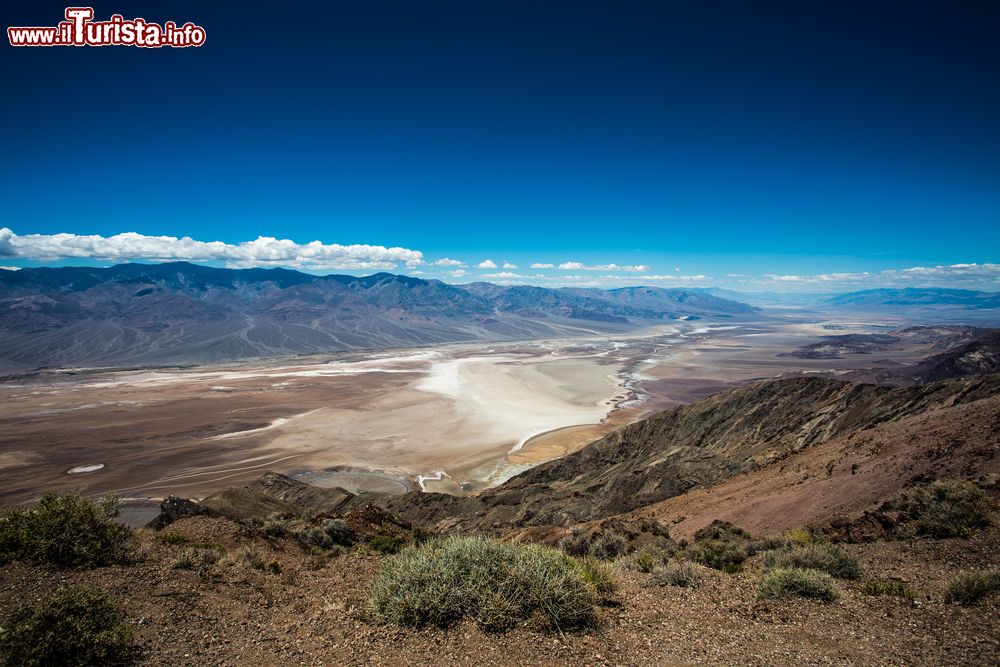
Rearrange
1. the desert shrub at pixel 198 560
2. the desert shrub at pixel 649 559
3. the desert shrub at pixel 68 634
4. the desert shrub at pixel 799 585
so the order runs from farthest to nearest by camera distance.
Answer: the desert shrub at pixel 649 559 < the desert shrub at pixel 198 560 < the desert shrub at pixel 799 585 < the desert shrub at pixel 68 634

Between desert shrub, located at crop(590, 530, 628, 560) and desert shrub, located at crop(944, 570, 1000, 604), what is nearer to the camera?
desert shrub, located at crop(944, 570, 1000, 604)

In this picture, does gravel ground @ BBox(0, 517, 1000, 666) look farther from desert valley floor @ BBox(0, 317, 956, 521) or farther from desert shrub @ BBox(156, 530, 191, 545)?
desert valley floor @ BBox(0, 317, 956, 521)

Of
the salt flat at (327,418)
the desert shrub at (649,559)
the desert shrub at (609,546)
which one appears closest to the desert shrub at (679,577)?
the desert shrub at (649,559)

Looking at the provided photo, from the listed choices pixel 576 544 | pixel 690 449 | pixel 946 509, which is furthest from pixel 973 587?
pixel 690 449

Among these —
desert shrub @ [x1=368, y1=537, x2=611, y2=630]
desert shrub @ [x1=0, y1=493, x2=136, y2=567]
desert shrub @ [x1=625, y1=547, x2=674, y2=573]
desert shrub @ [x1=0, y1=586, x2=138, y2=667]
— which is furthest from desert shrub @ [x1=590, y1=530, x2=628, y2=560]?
desert shrub @ [x1=0, y1=493, x2=136, y2=567]

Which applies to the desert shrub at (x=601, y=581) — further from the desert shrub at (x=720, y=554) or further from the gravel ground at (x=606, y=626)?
the desert shrub at (x=720, y=554)

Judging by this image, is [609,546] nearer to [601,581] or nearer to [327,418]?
[601,581]

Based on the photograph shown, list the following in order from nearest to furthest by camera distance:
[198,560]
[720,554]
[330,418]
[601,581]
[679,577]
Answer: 1. [601,581]
2. [679,577]
3. [198,560]
4. [720,554]
5. [330,418]
